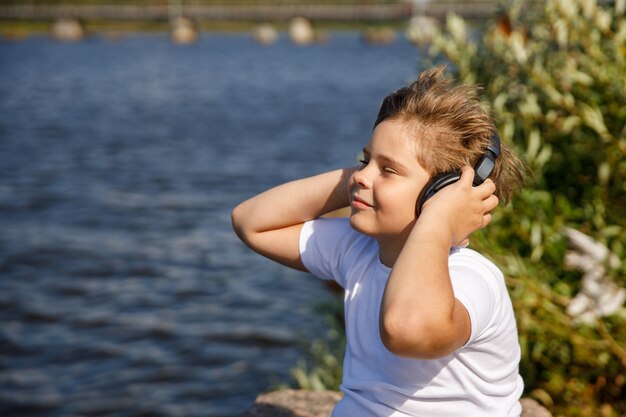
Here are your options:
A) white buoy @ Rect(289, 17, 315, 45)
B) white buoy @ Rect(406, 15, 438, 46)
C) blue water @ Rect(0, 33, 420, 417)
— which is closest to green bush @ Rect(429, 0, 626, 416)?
white buoy @ Rect(406, 15, 438, 46)

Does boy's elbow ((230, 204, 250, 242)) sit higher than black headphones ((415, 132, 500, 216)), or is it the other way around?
black headphones ((415, 132, 500, 216))

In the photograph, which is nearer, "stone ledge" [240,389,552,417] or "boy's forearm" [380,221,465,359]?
"boy's forearm" [380,221,465,359]

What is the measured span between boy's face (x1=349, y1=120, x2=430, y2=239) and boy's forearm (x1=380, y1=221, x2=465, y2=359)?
18 centimetres

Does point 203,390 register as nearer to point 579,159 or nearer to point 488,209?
point 579,159

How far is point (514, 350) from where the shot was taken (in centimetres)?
227

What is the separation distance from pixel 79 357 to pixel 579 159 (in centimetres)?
534

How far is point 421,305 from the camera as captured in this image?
1847 mm

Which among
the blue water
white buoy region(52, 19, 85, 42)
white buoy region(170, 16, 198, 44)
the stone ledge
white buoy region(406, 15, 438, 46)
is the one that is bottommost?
the blue water

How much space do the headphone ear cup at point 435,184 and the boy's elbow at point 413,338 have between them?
342mm

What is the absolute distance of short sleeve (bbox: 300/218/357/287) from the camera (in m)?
2.53

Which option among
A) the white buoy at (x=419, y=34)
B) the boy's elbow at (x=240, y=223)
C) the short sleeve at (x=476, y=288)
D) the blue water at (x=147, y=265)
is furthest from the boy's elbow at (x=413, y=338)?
the blue water at (x=147, y=265)

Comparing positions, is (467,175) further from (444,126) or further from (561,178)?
(561,178)

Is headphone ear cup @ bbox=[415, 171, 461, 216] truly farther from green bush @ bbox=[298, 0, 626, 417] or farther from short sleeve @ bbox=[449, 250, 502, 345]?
green bush @ bbox=[298, 0, 626, 417]

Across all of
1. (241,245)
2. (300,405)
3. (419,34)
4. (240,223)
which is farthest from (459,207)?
(241,245)
